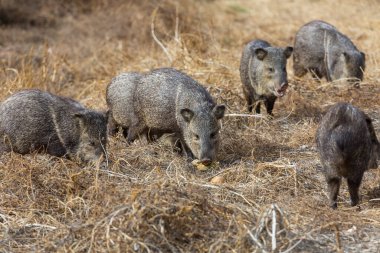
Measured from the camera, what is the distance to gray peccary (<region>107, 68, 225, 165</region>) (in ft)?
23.8

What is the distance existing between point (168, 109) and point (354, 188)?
2.36 m

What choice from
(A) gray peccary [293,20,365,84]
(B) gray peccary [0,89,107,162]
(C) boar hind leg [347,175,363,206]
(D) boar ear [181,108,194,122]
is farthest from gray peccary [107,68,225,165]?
(A) gray peccary [293,20,365,84]

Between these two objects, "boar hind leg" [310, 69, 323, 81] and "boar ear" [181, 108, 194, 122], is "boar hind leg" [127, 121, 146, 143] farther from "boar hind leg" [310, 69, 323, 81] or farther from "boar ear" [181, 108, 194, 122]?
"boar hind leg" [310, 69, 323, 81]

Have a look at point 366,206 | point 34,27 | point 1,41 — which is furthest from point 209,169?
point 34,27

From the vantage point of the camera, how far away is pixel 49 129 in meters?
6.88

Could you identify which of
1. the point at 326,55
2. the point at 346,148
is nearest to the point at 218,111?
the point at 346,148

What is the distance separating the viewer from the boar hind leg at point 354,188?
5817mm

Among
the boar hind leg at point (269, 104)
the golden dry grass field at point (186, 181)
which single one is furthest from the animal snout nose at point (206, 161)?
the boar hind leg at point (269, 104)

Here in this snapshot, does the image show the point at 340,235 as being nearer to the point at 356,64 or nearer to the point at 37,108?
the point at 37,108

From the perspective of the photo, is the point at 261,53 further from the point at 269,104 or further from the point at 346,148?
the point at 346,148

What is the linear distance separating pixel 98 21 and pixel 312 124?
7.38 metres

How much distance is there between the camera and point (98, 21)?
14859mm

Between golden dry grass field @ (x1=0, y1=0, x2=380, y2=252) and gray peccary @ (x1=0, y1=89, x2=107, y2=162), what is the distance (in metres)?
0.17

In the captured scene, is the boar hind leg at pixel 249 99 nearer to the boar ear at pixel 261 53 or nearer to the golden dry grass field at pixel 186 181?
the golden dry grass field at pixel 186 181
